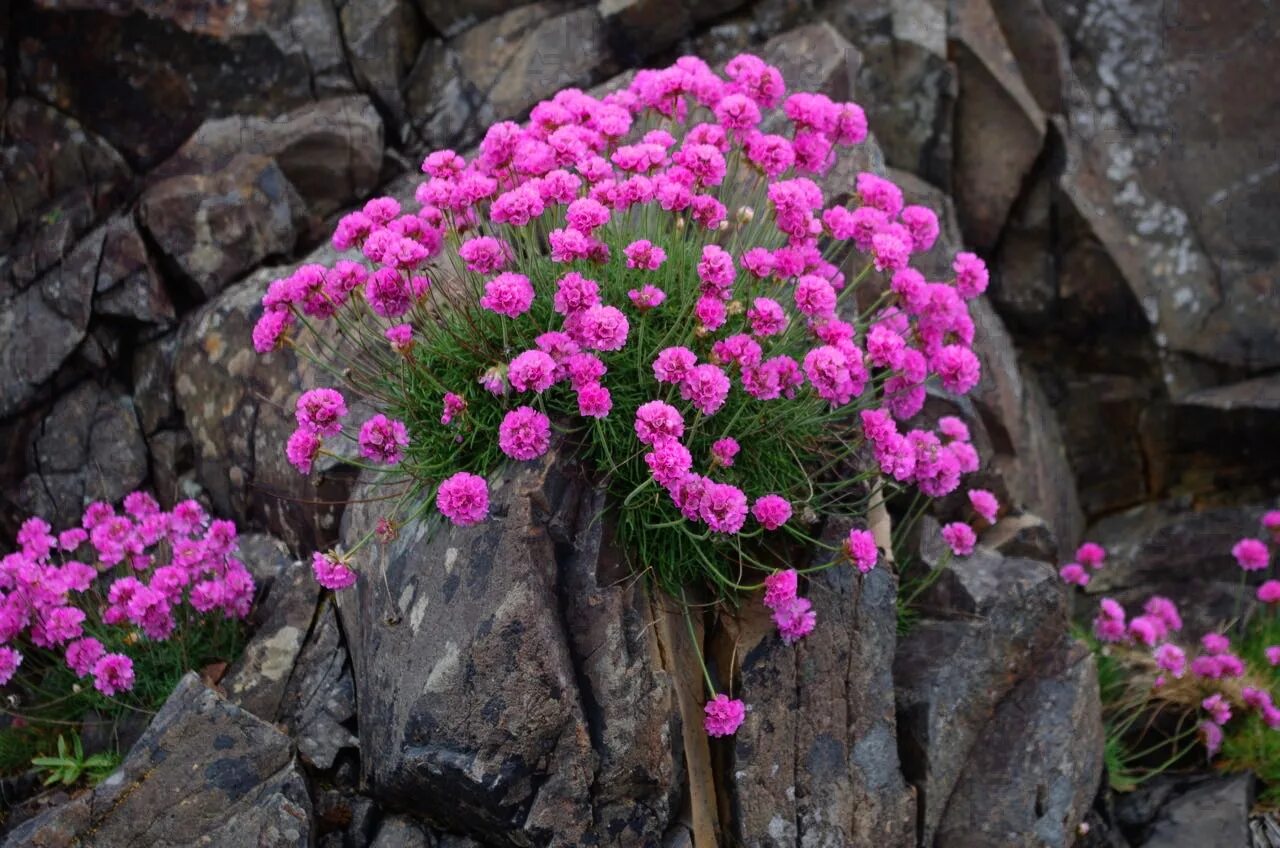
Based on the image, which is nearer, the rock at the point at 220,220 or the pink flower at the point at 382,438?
the pink flower at the point at 382,438

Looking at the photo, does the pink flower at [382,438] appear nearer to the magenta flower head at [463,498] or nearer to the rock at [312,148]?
the magenta flower head at [463,498]

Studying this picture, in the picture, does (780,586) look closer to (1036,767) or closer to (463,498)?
(463,498)

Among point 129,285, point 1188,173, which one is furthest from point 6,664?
point 1188,173

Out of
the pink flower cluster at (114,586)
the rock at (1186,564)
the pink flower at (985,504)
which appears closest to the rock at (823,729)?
the pink flower at (985,504)

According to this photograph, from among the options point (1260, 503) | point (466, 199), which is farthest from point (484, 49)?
point (1260, 503)

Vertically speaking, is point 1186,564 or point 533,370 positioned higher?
point 533,370

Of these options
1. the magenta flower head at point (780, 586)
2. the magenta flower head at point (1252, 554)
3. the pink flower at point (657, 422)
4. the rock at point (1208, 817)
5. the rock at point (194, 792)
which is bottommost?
the rock at point (1208, 817)
